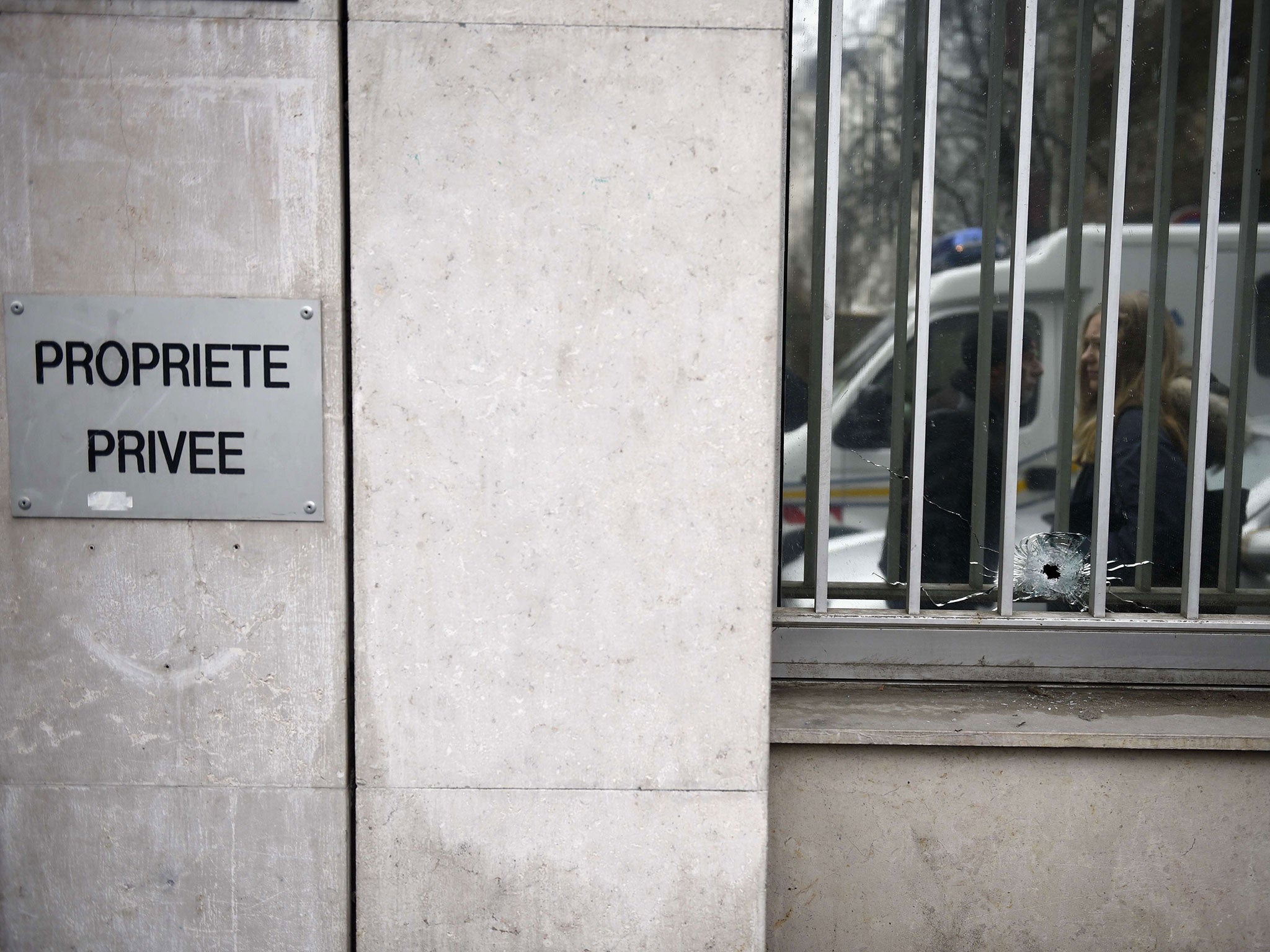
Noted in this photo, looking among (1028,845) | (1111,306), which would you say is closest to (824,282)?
(1111,306)

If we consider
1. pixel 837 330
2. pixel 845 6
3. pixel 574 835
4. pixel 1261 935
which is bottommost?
pixel 1261 935

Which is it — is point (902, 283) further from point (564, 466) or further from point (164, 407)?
point (164, 407)

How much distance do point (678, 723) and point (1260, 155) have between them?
2330 mm

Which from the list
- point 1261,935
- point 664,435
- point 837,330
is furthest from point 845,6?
point 1261,935

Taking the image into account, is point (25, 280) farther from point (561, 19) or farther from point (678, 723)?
point (678, 723)

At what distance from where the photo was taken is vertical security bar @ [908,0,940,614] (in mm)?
2506

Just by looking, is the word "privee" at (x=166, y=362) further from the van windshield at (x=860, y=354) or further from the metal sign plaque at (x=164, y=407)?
the van windshield at (x=860, y=354)

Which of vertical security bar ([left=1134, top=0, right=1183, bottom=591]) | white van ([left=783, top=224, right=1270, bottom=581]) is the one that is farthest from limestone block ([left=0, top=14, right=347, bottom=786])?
vertical security bar ([left=1134, top=0, right=1183, bottom=591])

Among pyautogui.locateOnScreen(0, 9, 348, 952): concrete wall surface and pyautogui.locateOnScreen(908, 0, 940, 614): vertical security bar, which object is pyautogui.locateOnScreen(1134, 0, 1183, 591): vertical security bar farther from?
pyautogui.locateOnScreen(0, 9, 348, 952): concrete wall surface

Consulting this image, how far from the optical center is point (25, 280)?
2.07m

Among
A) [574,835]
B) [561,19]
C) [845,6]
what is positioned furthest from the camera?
[845,6]

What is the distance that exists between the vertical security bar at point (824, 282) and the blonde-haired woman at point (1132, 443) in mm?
758

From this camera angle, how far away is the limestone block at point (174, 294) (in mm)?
2035

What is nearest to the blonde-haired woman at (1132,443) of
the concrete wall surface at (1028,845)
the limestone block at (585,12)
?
the concrete wall surface at (1028,845)
